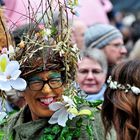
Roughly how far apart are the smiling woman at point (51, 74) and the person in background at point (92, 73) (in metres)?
1.77

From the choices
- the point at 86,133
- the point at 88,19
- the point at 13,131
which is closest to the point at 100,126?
the point at 86,133

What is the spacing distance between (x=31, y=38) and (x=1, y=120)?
0.53 metres

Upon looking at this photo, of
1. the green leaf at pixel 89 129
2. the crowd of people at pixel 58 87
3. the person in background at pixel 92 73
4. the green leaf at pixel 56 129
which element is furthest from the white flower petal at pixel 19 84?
the person in background at pixel 92 73

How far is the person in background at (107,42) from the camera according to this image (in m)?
7.68

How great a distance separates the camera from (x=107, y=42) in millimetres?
7758

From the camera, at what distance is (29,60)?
4.62m

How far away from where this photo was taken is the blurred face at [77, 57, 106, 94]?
21.6ft

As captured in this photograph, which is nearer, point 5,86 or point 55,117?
point 5,86

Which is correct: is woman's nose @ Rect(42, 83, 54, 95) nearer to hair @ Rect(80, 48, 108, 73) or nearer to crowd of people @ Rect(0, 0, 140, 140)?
crowd of people @ Rect(0, 0, 140, 140)

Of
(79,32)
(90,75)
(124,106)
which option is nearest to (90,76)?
(90,75)

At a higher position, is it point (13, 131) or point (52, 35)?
point (52, 35)

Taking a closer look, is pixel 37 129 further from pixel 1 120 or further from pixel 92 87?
pixel 92 87

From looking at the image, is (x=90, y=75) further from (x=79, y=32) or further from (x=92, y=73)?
(x=79, y=32)

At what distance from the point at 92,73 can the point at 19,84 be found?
2.30m
